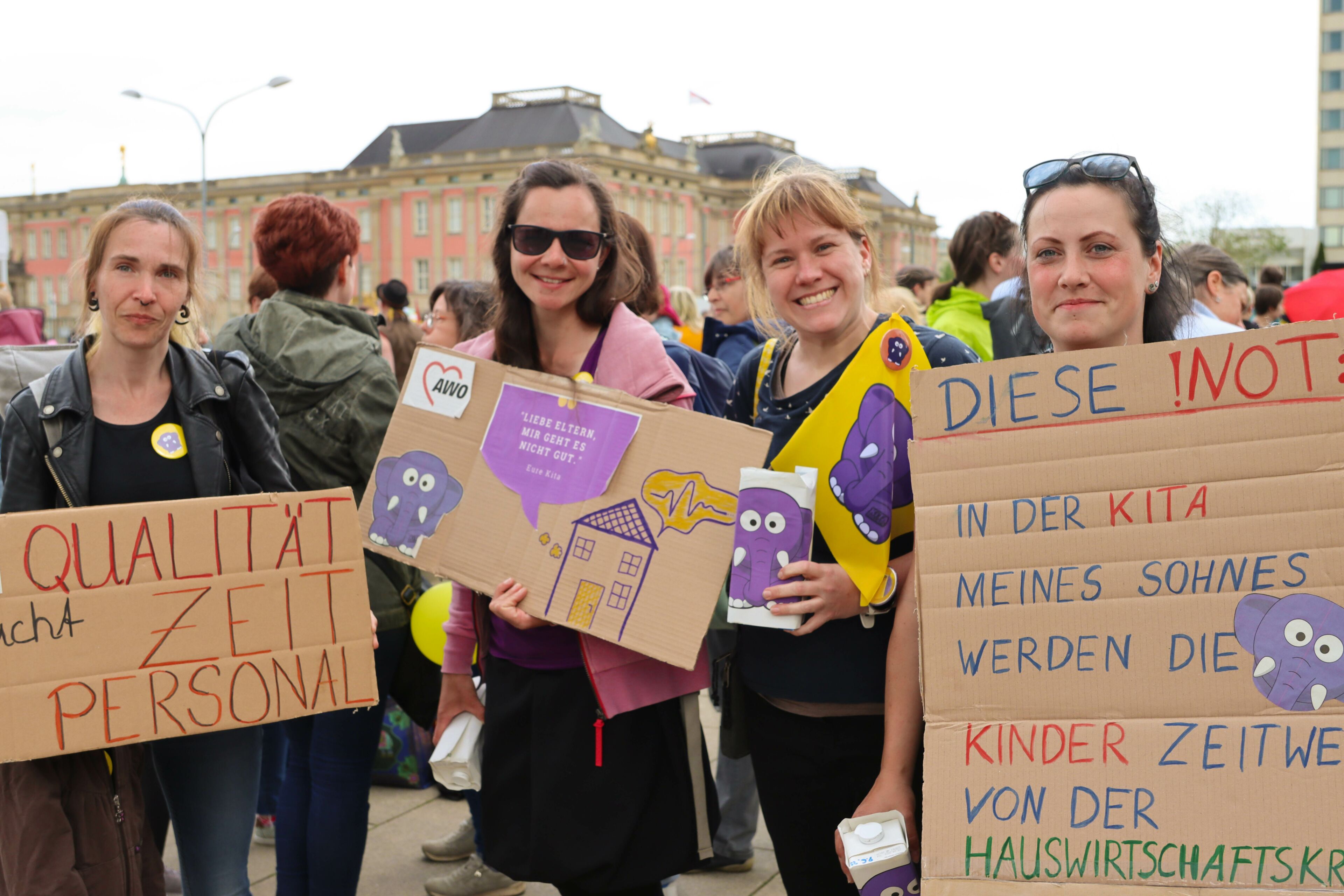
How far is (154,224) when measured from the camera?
242cm

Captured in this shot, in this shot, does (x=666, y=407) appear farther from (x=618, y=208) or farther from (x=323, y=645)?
(x=323, y=645)

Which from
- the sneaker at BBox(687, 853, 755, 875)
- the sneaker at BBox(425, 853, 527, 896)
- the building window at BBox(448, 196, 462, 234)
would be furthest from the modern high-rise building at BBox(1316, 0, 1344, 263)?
the sneaker at BBox(425, 853, 527, 896)

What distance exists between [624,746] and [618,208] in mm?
1209

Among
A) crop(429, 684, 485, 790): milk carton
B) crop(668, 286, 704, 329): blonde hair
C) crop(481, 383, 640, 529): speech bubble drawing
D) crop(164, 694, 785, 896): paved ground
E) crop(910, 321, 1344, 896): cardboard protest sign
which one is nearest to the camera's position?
crop(910, 321, 1344, 896): cardboard protest sign

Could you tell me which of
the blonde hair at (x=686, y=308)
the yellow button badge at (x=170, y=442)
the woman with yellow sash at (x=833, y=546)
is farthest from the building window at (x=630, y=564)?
the blonde hair at (x=686, y=308)

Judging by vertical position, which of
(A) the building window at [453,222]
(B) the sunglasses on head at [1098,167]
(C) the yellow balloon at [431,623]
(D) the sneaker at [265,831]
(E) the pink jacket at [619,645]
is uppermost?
(A) the building window at [453,222]

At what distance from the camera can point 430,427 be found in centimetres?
236

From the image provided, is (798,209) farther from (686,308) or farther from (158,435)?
(686,308)

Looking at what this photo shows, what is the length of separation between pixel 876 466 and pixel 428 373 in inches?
41.8

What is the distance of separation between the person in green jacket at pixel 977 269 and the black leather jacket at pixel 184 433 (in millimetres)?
3135

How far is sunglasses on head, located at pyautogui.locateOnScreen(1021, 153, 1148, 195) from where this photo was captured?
1.79 meters

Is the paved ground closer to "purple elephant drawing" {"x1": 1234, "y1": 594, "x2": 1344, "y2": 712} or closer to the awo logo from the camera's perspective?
the awo logo

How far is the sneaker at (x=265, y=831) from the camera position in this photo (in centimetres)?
408

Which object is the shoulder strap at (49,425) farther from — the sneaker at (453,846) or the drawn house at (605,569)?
the sneaker at (453,846)
